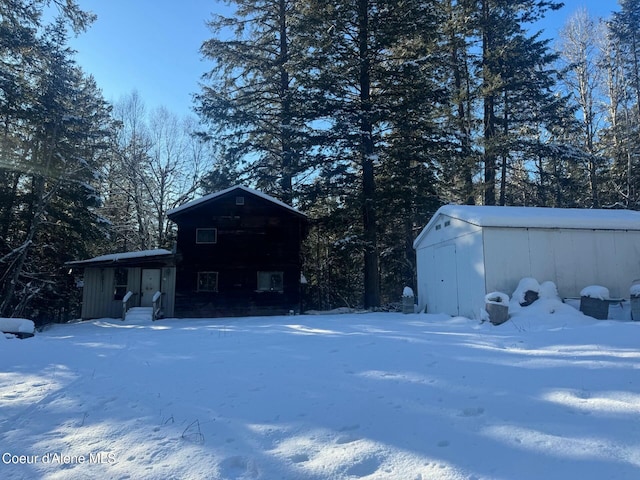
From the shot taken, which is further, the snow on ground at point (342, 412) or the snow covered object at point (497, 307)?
the snow covered object at point (497, 307)

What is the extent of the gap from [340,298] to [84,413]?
21.9 meters

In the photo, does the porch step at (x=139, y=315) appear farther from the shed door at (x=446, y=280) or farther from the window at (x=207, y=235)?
the shed door at (x=446, y=280)

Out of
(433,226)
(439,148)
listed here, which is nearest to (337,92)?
(439,148)

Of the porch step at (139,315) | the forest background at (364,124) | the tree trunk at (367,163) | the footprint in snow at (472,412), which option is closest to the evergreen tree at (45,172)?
the forest background at (364,124)

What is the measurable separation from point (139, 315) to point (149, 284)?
199cm

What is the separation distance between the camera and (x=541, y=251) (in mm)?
10320

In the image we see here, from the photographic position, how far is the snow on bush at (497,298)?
9.03 metres

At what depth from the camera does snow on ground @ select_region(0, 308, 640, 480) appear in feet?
9.13

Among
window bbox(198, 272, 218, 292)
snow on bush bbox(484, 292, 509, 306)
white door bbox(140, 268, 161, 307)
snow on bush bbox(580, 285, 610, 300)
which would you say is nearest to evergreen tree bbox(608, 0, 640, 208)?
snow on bush bbox(580, 285, 610, 300)

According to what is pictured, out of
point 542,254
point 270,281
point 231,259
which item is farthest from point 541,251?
point 231,259

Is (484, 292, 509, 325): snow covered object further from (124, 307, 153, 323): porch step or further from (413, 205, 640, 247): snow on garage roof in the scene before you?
(124, 307, 153, 323): porch step

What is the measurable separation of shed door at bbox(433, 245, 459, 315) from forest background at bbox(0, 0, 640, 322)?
508 centimetres

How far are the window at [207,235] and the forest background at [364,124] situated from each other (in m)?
4.37

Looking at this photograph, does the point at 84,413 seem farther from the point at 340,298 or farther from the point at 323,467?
the point at 340,298
